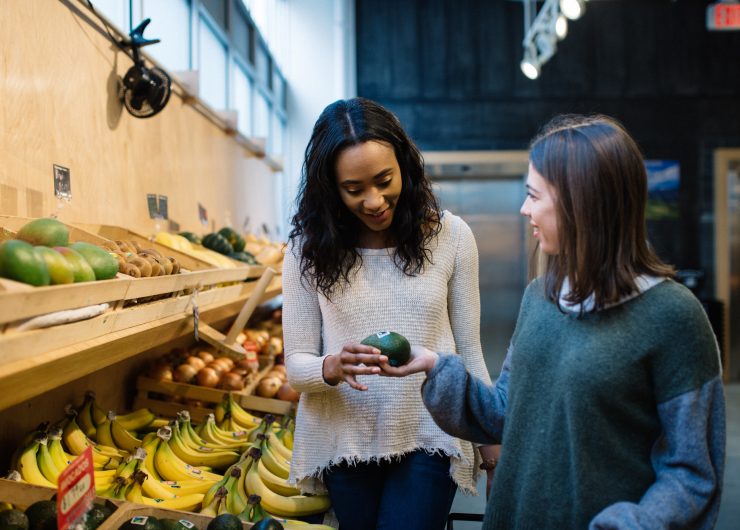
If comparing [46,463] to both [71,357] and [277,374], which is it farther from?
[277,374]

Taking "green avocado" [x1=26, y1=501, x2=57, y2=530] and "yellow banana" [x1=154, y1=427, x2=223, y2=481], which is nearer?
"green avocado" [x1=26, y1=501, x2=57, y2=530]

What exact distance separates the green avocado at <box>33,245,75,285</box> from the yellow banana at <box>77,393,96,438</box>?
4.05ft

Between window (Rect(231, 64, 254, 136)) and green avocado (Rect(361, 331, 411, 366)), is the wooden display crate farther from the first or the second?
window (Rect(231, 64, 254, 136))

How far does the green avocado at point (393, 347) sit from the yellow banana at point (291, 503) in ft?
2.61

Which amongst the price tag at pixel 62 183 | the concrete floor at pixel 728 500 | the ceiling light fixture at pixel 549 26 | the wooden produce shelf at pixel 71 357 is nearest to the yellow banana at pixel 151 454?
the wooden produce shelf at pixel 71 357

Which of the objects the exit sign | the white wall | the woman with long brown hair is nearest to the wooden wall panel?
the woman with long brown hair

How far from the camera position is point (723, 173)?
29.1 ft

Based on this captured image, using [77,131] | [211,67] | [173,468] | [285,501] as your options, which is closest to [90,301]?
[285,501]

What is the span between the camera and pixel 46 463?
7.22 ft

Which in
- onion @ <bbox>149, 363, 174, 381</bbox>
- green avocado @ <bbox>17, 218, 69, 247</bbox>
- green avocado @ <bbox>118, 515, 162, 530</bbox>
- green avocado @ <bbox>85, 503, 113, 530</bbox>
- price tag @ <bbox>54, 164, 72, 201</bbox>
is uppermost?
price tag @ <bbox>54, 164, 72, 201</bbox>

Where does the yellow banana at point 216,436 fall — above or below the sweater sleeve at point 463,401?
below

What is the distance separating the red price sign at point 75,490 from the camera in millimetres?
1338

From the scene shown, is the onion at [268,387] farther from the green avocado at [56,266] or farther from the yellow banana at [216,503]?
the green avocado at [56,266]

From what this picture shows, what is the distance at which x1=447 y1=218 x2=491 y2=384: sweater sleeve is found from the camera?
1.97 meters
